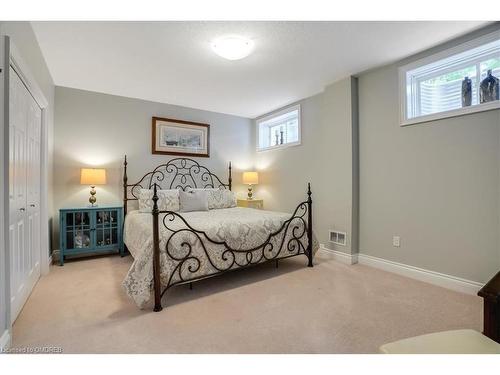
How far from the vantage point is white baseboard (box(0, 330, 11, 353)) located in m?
1.49

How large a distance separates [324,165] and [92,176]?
3295 millimetres

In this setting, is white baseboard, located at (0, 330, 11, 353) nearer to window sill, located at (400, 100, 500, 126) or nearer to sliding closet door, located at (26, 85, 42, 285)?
sliding closet door, located at (26, 85, 42, 285)

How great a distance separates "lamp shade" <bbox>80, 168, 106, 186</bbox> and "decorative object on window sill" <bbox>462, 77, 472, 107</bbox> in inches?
171

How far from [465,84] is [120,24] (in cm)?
325

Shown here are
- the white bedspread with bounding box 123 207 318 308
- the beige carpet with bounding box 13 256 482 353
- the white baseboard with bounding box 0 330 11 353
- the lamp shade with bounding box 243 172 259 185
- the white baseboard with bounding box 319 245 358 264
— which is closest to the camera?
the white baseboard with bounding box 0 330 11 353

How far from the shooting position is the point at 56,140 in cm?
355

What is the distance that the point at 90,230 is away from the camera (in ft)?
11.4

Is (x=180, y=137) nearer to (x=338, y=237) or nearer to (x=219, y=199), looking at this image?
(x=219, y=199)

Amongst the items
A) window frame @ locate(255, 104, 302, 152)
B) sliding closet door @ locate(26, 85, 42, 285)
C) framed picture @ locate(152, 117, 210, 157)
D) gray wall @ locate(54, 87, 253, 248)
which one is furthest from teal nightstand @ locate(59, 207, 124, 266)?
window frame @ locate(255, 104, 302, 152)

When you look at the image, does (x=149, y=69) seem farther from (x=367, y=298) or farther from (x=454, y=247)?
(x=454, y=247)

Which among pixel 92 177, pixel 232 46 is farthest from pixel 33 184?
pixel 232 46
